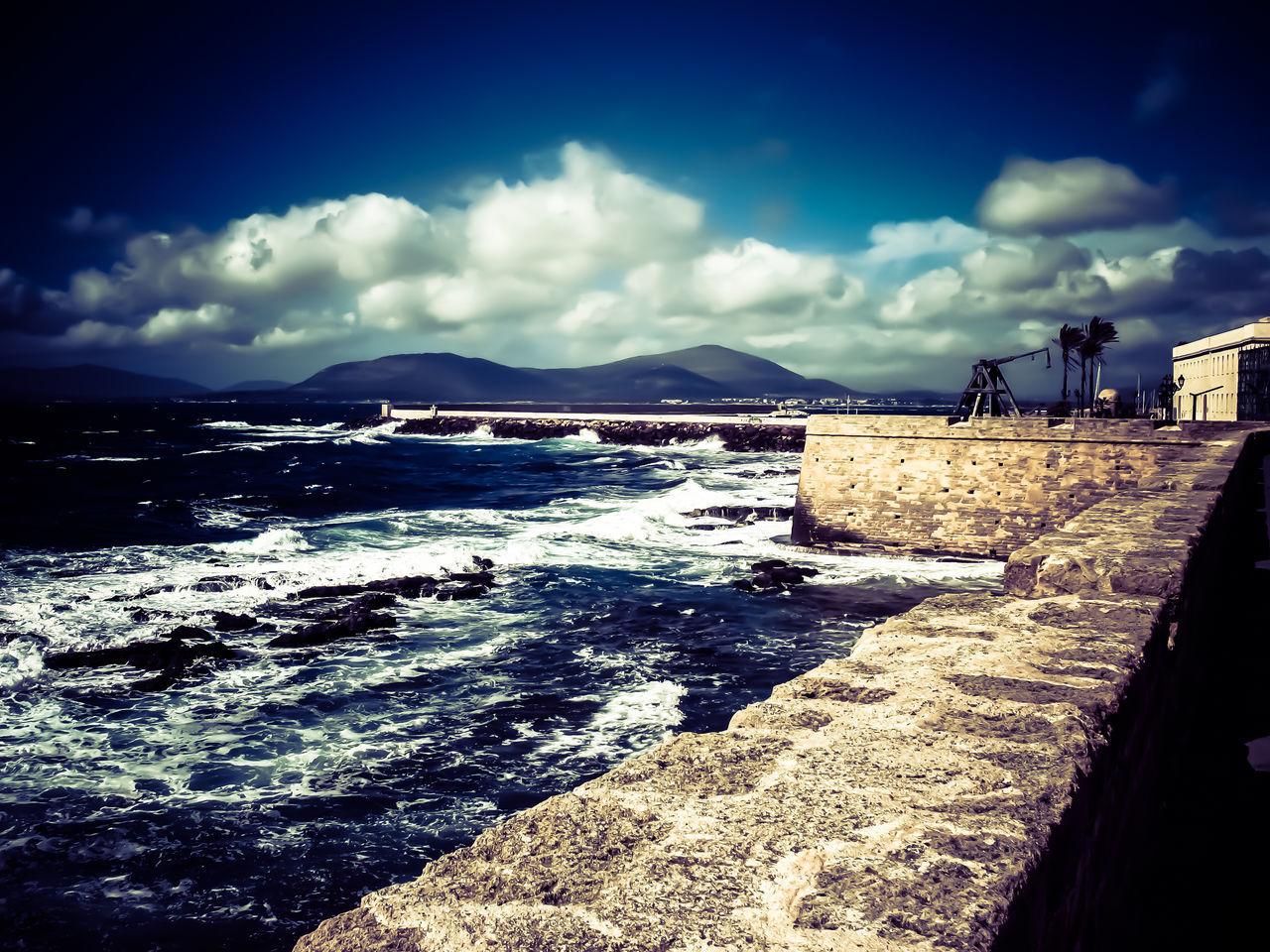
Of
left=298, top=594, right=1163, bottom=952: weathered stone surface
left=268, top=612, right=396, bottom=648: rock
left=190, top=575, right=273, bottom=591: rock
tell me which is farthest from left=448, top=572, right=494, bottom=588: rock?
left=298, top=594, right=1163, bottom=952: weathered stone surface

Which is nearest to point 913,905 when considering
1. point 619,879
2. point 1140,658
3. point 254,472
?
point 619,879

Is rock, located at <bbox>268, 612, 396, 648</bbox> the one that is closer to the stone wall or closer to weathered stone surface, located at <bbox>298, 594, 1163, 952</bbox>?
weathered stone surface, located at <bbox>298, 594, 1163, 952</bbox>

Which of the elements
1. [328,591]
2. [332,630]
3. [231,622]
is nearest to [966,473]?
[332,630]

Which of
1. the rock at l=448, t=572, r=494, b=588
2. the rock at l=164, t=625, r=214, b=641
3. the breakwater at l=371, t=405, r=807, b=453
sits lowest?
the rock at l=164, t=625, r=214, b=641

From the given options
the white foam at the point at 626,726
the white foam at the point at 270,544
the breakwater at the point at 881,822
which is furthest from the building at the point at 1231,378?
the breakwater at the point at 881,822

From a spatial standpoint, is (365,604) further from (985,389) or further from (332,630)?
(985,389)

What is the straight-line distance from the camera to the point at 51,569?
620 inches

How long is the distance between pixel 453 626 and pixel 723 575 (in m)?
6.34

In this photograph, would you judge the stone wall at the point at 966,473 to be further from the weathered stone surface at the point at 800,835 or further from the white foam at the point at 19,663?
the weathered stone surface at the point at 800,835

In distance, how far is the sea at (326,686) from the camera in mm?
5617

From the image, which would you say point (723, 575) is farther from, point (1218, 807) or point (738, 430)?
point (738, 430)

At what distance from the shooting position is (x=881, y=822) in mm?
1520

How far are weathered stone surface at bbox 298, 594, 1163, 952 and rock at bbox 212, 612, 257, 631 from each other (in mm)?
11987

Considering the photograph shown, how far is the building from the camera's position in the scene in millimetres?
28203
